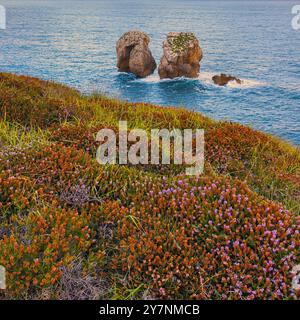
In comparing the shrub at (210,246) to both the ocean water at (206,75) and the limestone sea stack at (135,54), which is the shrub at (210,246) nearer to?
the ocean water at (206,75)

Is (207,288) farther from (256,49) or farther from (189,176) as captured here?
(256,49)

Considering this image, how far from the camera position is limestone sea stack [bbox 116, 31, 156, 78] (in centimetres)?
7075

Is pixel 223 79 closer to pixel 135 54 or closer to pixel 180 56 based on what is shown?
pixel 180 56

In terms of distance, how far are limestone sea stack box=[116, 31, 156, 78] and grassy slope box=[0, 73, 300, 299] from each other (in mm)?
66125

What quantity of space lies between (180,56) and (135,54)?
9371 mm

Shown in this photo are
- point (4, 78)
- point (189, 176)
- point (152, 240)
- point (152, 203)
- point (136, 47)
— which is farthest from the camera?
point (136, 47)

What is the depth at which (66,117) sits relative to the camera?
10156 mm

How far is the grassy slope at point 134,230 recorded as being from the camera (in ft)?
15.4

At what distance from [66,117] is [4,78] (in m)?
4.47

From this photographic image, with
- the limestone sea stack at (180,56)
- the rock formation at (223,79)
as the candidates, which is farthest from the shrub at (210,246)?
the rock formation at (223,79)

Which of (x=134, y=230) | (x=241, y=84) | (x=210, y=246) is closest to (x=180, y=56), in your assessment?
(x=241, y=84)

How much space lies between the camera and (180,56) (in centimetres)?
7050
